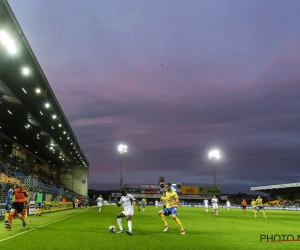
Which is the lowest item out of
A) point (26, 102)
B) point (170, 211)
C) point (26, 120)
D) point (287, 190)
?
point (170, 211)

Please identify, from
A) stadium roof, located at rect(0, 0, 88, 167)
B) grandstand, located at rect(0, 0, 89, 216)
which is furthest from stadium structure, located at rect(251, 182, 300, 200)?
stadium roof, located at rect(0, 0, 88, 167)

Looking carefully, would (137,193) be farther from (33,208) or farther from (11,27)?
(11,27)

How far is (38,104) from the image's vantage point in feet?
100

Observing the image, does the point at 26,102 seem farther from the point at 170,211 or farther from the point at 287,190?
the point at 287,190

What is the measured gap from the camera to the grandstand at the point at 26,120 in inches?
739

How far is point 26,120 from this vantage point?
36969 millimetres

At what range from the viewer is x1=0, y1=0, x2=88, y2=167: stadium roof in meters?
17.6

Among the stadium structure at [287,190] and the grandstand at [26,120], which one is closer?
the grandstand at [26,120]

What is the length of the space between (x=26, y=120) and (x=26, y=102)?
787 cm

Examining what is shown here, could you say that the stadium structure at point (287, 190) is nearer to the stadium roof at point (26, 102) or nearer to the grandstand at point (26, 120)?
the grandstand at point (26, 120)

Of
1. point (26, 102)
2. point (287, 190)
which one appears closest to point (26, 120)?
point (26, 102)

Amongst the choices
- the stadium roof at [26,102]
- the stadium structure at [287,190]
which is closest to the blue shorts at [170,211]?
the stadium roof at [26,102]

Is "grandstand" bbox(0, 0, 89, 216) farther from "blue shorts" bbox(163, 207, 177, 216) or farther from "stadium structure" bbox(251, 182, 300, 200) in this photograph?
"stadium structure" bbox(251, 182, 300, 200)

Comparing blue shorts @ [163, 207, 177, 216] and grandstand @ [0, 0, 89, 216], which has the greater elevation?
grandstand @ [0, 0, 89, 216]
